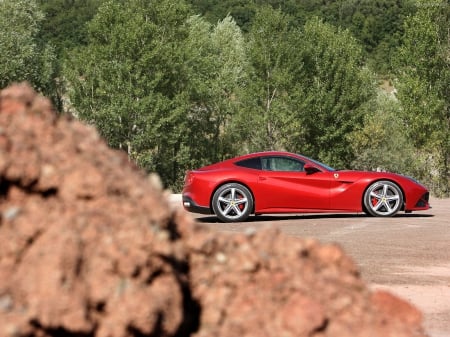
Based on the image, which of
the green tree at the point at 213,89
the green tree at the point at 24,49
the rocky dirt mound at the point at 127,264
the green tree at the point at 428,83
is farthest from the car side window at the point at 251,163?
the green tree at the point at 24,49

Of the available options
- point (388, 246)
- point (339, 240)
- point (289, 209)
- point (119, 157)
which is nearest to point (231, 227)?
point (289, 209)

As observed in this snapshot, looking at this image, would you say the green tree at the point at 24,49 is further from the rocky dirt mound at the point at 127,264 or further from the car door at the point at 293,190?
the rocky dirt mound at the point at 127,264

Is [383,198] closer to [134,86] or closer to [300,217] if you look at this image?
[300,217]

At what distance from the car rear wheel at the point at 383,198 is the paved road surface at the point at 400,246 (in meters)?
0.23

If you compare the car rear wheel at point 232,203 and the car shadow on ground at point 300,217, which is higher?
the car rear wheel at point 232,203

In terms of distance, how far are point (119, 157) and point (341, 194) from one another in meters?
12.6

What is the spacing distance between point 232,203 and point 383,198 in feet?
9.91

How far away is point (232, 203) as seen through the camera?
1536cm

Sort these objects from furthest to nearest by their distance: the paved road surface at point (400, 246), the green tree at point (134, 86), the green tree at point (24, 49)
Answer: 1. the green tree at point (24, 49)
2. the green tree at point (134, 86)
3. the paved road surface at point (400, 246)

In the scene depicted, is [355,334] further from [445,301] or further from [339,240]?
[339,240]

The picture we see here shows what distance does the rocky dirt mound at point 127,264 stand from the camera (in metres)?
2.62

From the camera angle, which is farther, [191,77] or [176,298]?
[191,77]

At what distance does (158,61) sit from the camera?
197 ft

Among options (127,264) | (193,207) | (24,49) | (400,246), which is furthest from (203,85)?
(127,264)
